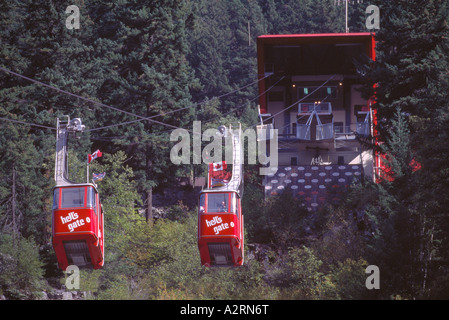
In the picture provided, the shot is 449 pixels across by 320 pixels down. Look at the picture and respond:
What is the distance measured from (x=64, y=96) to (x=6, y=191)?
10900 millimetres

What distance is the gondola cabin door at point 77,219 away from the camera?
38.2 metres

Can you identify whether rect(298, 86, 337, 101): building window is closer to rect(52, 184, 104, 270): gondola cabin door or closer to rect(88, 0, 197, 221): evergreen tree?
rect(88, 0, 197, 221): evergreen tree

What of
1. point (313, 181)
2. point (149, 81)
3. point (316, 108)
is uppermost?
point (149, 81)

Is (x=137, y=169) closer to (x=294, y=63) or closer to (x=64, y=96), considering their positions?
(x=64, y=96)

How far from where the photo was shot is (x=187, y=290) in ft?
159

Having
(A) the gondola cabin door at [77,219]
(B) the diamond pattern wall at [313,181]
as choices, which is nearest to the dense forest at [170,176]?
(B) the diamond pattern wall at [313,181]

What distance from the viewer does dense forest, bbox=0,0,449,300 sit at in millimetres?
44219

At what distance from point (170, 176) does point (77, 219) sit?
33.3 metres

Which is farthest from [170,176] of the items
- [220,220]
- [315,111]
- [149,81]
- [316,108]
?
[220,220]

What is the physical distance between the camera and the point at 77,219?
38.2m

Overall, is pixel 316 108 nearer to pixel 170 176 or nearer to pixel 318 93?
pixel 318 93

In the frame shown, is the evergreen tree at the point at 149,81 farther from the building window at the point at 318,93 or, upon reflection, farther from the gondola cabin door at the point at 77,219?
the gondola cabin door at the point at 77,219

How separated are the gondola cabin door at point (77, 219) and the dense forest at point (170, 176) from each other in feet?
29.3
